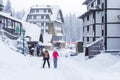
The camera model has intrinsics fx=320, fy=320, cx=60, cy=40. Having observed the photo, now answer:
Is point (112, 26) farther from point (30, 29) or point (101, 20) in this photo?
point (30, 29)

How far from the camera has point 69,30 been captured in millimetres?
165500

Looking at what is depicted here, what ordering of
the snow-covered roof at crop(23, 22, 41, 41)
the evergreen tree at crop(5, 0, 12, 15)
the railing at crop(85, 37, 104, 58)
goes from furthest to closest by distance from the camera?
1. the evergreen tree at crop(5, 0, 12, 15)
2. the snow-covered roof at crop(23, 22, 41, 41)
3. the railing at crop(85, 37, 104, 58)

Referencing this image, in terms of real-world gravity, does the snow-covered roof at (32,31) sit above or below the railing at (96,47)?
above

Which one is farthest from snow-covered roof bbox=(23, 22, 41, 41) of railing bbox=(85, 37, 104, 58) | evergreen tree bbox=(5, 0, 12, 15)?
evergreen tree bbox=(5, 0, 12, 15)

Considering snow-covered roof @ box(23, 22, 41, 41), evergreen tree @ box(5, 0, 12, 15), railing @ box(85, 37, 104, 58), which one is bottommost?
railing @ box(85, 37, 104, 58)

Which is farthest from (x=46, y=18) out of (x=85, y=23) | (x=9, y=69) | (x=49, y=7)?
(x=9, y=69)

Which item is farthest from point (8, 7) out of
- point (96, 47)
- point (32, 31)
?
point (96, 47)

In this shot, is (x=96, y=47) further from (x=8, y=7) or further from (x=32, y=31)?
(x=8, y=7)

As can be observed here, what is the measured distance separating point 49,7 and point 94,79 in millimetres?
87353

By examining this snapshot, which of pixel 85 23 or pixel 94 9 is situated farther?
pixel 85 23

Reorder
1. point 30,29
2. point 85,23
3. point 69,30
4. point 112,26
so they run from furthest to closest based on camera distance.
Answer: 1. point 69,30
2. point 30,29
3. point 85,23
4. point 112,26

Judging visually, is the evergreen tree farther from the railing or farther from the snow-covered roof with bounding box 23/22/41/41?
the railing

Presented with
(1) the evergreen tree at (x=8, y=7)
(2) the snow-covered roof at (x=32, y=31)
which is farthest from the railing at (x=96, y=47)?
(1) the evergreen tree at (x=8, y=7)

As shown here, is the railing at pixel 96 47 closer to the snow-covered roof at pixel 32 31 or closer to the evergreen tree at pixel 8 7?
the snow-covered roof at pixel 32 31
